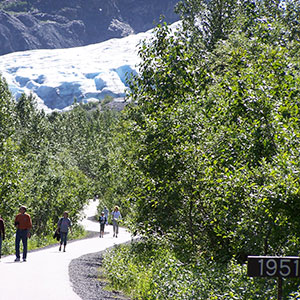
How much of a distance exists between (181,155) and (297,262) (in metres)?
7.17

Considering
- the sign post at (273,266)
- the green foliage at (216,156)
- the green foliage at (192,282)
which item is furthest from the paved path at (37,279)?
the sign post at (273,266)

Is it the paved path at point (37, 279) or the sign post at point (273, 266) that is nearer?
the sign post at point (273, 266)

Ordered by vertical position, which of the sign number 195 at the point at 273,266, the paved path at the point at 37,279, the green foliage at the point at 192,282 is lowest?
the paved path at the point at 37,279

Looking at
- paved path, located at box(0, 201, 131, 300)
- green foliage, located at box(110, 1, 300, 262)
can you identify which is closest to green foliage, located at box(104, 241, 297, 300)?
green foliage, located at box(110, 1, 300, 262)

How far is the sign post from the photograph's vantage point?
6.70m

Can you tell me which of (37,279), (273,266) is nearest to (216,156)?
(37,279)

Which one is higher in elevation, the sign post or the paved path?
the sign post

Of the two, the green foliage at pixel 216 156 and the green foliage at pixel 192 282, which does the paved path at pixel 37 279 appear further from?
the green foliage at pixel 216 156

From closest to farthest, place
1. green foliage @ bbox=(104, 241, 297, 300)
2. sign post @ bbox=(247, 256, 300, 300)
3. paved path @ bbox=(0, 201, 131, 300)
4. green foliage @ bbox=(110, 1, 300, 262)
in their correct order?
sign post @ bbox=(247, 256, 300, 300) < green foliage @ bbox=(104, 241, 297, 300) < green foliage @ bbox=(110, 1, 300, 262) < paved path @ bbox=(0, 201, 131, 300)

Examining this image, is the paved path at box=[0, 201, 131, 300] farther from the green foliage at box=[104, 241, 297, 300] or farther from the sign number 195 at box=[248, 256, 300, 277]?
the sign number 195 at box=[248, 256, 300, 277]

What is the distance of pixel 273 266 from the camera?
6.72 m

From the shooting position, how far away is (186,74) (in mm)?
17641

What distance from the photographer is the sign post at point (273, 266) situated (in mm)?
6695

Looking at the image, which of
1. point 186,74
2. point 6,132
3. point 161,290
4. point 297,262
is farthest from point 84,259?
point 6,132
